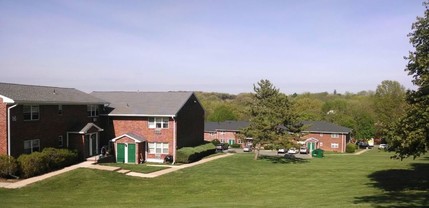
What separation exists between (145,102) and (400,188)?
2735cm

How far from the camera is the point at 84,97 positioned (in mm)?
38781

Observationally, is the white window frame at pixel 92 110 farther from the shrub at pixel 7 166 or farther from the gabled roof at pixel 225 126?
the gabled roof at pixel 225 126

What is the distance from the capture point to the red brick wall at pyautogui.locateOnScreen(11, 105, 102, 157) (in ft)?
94.5

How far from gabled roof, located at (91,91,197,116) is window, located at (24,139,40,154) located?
9768 millimetres

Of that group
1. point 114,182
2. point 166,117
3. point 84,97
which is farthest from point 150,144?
point 114,182

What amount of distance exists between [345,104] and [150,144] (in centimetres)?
8573

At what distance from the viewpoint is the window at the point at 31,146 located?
29972 millimetres

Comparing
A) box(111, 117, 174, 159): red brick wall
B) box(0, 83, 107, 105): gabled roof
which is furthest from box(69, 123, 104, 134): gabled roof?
box(111, 117, 174, 159): red brick wall

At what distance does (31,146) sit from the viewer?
30.5m

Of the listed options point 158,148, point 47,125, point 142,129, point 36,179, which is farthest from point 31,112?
point 158,148

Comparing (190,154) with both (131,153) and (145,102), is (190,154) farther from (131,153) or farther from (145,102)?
(145,102)

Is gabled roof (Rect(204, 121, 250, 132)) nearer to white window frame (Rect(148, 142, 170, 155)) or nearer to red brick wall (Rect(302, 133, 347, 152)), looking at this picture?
red brick wall (Rect(302, 133, 347, 152))

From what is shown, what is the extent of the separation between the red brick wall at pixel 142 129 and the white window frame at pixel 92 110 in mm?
1790

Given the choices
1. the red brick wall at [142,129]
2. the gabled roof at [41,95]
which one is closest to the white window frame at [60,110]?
the gabled roof at [41,95]
